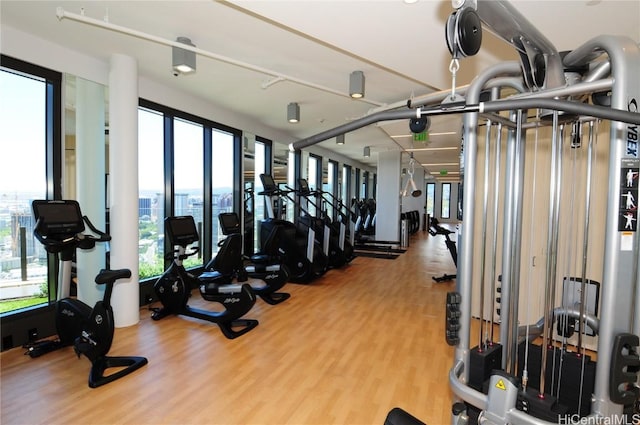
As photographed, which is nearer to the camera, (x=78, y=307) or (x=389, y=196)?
(x=78, y=307)

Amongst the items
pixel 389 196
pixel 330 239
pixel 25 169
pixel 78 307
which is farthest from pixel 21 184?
pixel 389 196

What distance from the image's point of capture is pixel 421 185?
17.8 meters

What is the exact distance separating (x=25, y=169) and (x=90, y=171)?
24.0 inches

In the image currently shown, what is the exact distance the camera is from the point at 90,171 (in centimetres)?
407

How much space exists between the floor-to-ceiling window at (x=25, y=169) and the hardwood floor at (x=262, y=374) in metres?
0.68

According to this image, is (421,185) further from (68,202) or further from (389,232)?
(68,202)

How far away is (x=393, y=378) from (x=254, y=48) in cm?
345

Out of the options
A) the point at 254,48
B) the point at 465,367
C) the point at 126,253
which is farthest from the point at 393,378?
the point at 254,48

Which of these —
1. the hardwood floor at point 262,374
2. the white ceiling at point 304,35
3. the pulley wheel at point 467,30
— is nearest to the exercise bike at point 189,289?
the hardwood floor at point 262,374

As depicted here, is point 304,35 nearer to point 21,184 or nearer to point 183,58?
point 183,58

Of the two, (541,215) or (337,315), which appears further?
(337,315)

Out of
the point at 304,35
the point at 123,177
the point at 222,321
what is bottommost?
the point at 222,321

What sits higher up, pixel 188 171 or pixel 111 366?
pixel 188 171

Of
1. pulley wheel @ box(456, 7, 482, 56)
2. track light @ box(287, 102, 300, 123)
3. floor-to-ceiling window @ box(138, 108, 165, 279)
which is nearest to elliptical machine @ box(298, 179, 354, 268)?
track light @ box(287, 102, 300, 123)
